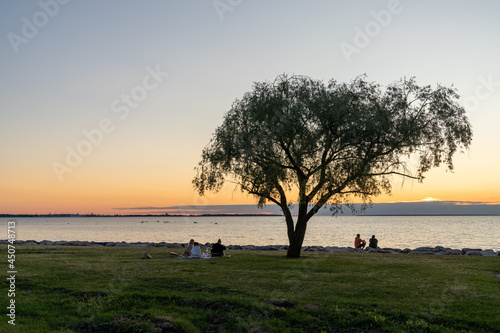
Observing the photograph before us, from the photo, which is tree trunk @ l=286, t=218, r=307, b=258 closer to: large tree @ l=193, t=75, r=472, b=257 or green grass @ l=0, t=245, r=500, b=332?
large tree @ l=193, t=75, r=472, b=257

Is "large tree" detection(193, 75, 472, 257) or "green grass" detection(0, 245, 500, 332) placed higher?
"large tree" detection(193, 75, 472, 257)

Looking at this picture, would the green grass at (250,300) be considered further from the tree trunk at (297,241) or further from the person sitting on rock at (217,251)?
the tree trunk at (297,241)

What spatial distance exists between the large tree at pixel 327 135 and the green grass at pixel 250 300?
803cm

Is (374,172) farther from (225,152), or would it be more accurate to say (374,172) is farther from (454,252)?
(454,252)

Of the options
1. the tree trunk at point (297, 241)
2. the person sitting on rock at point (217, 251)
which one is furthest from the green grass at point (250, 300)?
the tree trunk at point (297, 241)

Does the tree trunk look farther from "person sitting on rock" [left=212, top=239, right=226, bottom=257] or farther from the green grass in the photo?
the green grass

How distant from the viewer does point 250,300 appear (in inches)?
545

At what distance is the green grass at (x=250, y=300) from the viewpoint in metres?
12.0

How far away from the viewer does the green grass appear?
471 inches

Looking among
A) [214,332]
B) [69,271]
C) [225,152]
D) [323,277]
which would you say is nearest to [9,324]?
[214,332]

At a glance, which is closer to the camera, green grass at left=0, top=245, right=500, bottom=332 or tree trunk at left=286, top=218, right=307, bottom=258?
green grass at left=0, top=245, right=500, bottom=332

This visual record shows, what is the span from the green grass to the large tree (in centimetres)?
803

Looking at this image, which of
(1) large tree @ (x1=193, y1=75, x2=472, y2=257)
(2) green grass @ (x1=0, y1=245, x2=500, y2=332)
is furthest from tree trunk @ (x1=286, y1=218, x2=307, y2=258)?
(2) green grass @ (x1=0, y1=245, x2=500, y2=332)

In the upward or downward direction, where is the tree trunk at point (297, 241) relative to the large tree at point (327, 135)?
downward
